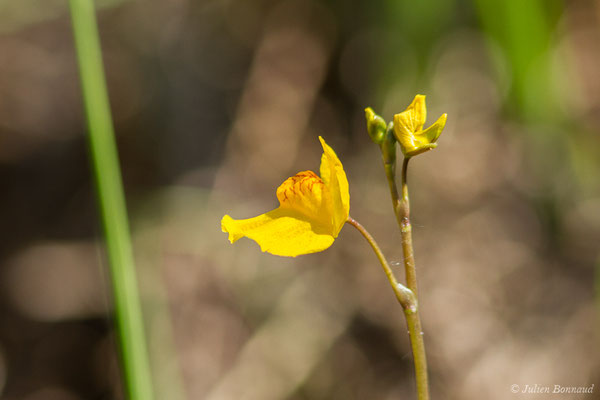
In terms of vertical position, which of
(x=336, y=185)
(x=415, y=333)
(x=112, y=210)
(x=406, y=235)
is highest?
(x=112, y=210)

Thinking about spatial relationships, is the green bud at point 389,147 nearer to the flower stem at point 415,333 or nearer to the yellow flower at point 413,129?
the yellow flower at point 413,129

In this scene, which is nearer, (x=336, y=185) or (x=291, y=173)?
(x=336, y=185)

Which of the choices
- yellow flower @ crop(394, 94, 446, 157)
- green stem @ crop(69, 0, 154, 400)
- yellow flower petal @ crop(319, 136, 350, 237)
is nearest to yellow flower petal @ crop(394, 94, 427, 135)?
yellow flower @ crop(394, 94, 446, 157)

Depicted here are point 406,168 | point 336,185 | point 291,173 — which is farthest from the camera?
point 291,173

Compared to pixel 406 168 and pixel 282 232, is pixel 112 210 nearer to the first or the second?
pixel 282 232

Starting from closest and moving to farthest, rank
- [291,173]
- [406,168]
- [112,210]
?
1. [406,168]
2. [112,210]
3. [291,173]

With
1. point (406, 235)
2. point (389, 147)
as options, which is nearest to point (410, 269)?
point (406, 235)

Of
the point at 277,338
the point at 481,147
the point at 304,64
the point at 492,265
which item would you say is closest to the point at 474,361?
the point at 492,265
